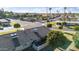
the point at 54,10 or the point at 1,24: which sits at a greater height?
the point at 54,10

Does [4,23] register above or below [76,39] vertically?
above

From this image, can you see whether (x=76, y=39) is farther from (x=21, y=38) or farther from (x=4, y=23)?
(x=4, y=23)

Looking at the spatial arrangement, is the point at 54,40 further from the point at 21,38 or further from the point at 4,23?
the point at 4,23

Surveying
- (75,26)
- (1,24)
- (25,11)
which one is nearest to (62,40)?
(75,26)

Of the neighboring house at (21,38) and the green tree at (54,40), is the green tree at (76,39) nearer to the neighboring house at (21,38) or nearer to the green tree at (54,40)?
the green tree at (54,40)

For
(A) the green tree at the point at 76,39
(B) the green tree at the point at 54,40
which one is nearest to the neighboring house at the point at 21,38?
(B) the green tree at the point at 54,40

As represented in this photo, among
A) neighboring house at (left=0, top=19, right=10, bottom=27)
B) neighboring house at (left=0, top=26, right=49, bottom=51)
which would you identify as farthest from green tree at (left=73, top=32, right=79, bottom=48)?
neighboring house at (left=0, top=19, right=10, bottom=27)

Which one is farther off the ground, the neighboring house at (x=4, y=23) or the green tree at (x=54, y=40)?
the neighboring house at (x=4, y=23)

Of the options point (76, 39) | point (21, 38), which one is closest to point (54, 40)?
point (76, 39)
